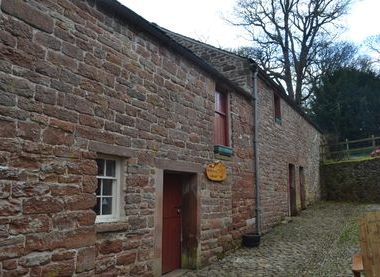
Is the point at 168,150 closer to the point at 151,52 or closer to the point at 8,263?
the point at 151,52

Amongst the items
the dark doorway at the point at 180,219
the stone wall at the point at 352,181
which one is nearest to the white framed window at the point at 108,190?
the dark doorway at the point at 180,219

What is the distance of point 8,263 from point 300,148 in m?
14.7

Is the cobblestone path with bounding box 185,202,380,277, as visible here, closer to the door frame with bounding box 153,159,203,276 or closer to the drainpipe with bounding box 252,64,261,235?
the door frame with bounding box 153,159,203,276

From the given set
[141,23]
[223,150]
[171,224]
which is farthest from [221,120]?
[141,23]

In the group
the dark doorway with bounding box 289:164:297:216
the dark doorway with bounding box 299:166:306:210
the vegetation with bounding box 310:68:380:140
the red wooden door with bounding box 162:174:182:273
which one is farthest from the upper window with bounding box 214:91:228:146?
the vegetation with bounding box 310:68:380:140

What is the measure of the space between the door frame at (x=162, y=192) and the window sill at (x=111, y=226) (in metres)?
0.89

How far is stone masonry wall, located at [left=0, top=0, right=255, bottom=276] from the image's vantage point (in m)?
4.18

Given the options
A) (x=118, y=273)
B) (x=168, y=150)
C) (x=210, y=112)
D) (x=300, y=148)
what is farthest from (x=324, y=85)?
(x=118, y=273)

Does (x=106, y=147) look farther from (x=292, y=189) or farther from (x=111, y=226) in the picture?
(x=292, y=189)

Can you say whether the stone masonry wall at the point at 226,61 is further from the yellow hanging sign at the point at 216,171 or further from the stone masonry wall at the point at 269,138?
the yellow hanging sign at the point at 216,171

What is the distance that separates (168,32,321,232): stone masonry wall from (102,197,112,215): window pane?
6.56 metres

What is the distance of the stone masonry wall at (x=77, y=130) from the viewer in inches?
165

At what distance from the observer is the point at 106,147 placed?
17.9ft

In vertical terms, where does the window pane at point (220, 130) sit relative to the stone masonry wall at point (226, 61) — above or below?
below
